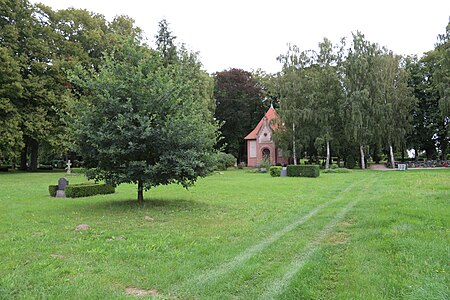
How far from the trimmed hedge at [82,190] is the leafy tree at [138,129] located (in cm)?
423

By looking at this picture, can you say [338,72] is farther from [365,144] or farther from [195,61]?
[195,61]

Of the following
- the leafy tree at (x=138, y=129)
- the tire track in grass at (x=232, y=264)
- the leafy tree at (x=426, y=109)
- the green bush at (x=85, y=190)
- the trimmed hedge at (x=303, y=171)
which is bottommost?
the tire track in grass at (x=232, y=264)

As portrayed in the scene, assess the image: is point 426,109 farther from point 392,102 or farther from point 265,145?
point 265,145

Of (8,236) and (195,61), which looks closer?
(8,236)

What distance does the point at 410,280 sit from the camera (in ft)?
14.5

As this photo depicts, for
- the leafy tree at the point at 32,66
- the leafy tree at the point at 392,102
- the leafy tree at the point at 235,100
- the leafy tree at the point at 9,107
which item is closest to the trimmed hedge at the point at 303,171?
the leafy tree at the point at 392,102

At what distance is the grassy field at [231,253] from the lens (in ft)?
14.3

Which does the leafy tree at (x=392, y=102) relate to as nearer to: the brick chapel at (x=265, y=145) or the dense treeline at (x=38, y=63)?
the brick chapel at (x=265, y=145)

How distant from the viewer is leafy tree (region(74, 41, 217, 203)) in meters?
10.6

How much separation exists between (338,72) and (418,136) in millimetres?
15763

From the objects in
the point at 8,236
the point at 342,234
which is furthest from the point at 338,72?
the point at 8,236

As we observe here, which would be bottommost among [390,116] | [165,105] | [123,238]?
[123,238]

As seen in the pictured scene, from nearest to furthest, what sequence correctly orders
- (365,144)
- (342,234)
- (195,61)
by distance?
(342,234) < (195,61) < (365,144)

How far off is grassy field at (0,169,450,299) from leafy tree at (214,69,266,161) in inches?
1656
